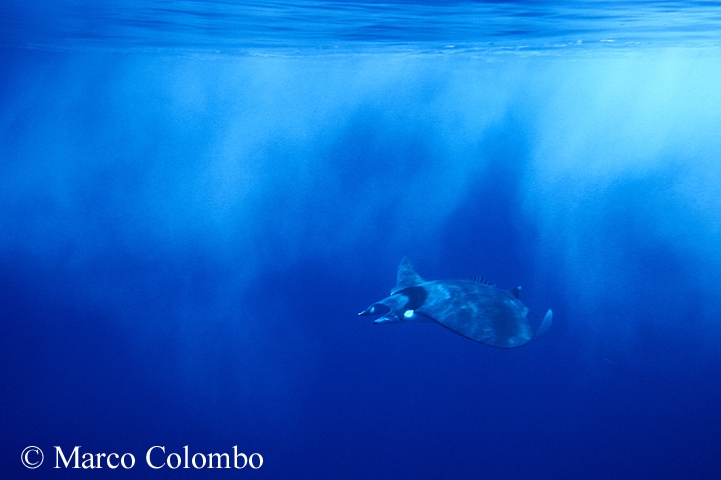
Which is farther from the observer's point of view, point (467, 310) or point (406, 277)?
point (406, 277)

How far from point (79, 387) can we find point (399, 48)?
612 inches

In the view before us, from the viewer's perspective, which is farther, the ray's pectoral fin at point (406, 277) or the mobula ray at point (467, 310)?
the ray's pectoral fin at point (406, 277)

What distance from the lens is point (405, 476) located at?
11.9 meters

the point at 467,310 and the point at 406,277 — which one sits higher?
the point at 406,277

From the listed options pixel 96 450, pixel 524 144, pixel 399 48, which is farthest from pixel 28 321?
pixel 524 144

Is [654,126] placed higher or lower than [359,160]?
higher

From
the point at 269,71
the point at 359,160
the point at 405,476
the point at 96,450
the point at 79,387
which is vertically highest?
the point at 269,71

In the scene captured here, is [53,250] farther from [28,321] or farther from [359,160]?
[359,160]

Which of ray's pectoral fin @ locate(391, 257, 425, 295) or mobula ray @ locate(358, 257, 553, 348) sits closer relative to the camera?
mobula ray @ locate(358, 257, 553, 348)

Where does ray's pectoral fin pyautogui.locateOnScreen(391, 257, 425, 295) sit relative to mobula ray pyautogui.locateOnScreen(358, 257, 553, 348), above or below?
above

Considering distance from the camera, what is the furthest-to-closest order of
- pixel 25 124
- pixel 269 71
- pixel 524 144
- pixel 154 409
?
pixel 524 144 < pixel 269 71 < pixel 25 124 < pixel 154 409

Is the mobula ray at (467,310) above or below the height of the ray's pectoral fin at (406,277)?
below

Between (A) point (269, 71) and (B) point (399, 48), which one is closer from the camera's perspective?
(B) point (399, 48)

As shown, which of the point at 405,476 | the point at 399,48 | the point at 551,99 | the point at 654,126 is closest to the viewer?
the point at 405,476
